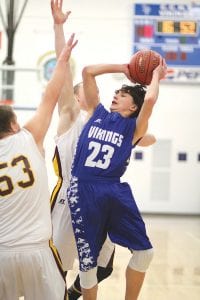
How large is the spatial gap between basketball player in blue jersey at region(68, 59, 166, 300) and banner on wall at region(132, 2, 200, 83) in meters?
7.56

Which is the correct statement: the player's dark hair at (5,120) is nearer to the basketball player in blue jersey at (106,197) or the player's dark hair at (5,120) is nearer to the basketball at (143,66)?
the basketball player in blue jersey at (106,197)

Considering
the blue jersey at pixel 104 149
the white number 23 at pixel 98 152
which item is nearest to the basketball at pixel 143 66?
the blue jersey at pixel 104 149

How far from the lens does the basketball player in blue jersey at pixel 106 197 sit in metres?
3.44

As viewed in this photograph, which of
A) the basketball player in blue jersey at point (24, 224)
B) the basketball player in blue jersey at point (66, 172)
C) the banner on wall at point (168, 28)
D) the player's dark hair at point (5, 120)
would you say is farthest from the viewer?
the banner on wall at point (168, 28)

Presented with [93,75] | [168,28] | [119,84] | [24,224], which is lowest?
[119,84]

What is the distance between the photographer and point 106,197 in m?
3.43

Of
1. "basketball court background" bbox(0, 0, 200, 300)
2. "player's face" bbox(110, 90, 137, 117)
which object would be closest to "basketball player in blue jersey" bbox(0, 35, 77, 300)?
"player's face" bbox(110, 90, 137, 117)

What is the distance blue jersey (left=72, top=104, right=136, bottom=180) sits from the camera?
11.4 ft

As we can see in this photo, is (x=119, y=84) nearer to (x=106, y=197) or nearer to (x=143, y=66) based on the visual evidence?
(x=143, y=66)

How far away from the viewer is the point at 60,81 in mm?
2895

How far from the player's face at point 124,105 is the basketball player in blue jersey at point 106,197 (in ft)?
0.49

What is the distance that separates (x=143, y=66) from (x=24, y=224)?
1.56 metres

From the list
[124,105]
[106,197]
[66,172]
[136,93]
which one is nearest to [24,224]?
[106,197]

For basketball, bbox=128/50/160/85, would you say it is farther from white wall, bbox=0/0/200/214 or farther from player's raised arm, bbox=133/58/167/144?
white wall, bbox=0/0/200/214
